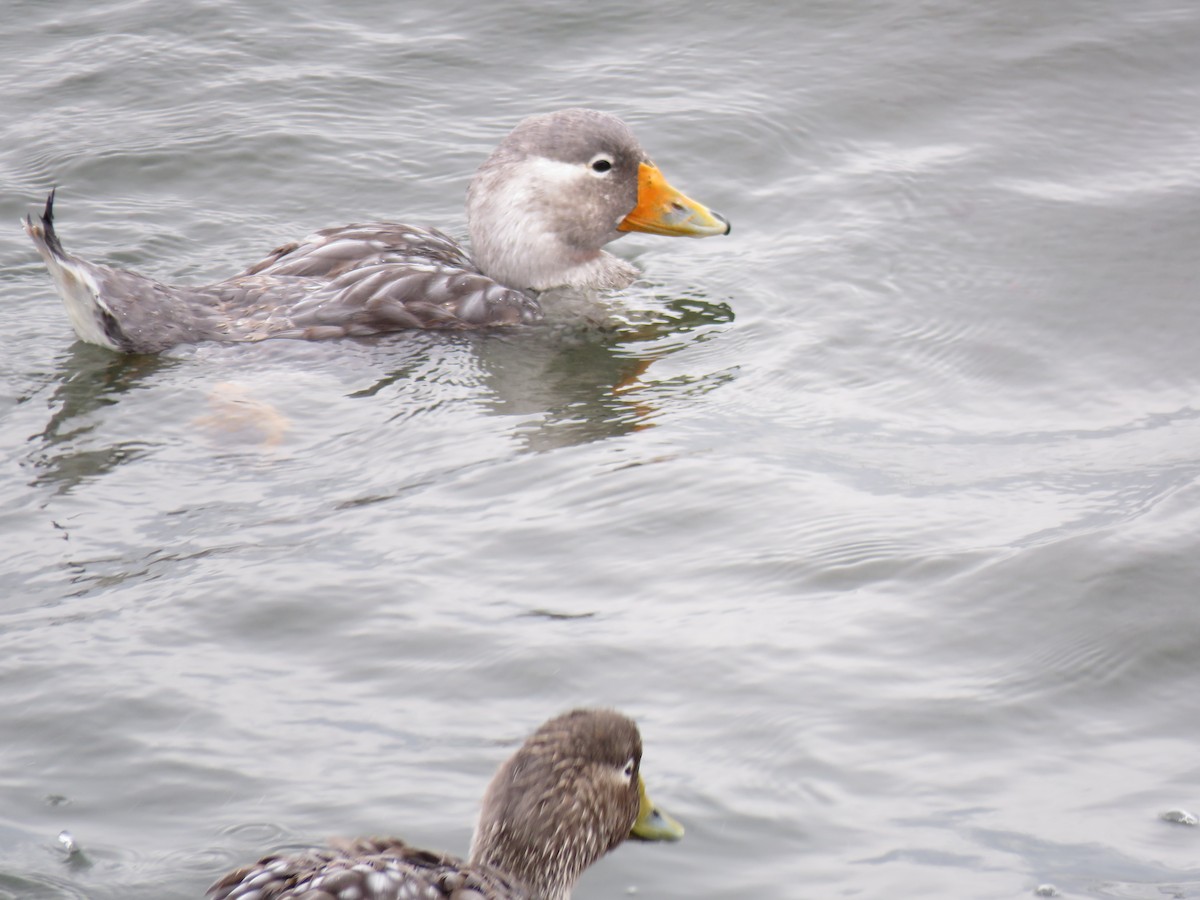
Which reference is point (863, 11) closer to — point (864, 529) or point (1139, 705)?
point (864, 529)

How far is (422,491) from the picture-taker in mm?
6523

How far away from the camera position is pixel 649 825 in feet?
14.5

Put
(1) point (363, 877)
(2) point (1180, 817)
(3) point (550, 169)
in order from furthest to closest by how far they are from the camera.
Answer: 1. (3) point (550, 169)
2. (2) point (1180, 817)
3. (1) point (363, 877)

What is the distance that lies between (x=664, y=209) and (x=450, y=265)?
109 centimetres

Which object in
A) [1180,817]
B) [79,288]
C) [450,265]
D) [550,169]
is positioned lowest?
[1180,817]

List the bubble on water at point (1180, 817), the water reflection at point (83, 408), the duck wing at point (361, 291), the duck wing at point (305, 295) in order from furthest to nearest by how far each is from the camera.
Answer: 1. the duck wing at point (361, 291)
2. the duck wing at point (305, 295)
3. the water reflection at point (83, 408)
4. the bubble on water at point (1180, 817)

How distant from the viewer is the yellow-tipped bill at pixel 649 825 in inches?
174

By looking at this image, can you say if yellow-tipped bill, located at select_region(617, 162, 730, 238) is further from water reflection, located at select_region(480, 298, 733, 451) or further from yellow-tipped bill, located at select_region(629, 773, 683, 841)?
yellow-tipped bill, located at select_region(629, 773, 683, 841)

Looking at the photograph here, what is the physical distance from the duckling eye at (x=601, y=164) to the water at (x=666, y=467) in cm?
67

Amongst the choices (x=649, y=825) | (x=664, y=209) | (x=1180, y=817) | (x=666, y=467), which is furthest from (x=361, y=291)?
(x=1180, y=817)

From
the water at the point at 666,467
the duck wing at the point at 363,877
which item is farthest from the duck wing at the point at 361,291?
the duck wing at the point at 363,877

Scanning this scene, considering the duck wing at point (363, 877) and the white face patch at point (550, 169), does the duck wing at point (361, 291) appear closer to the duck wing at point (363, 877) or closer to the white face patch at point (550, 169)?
the white face patch at point (550, 169)

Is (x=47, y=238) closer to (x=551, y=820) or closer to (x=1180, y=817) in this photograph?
(x=551, y=820)

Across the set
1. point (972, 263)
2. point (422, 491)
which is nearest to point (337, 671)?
point (422, 491)
